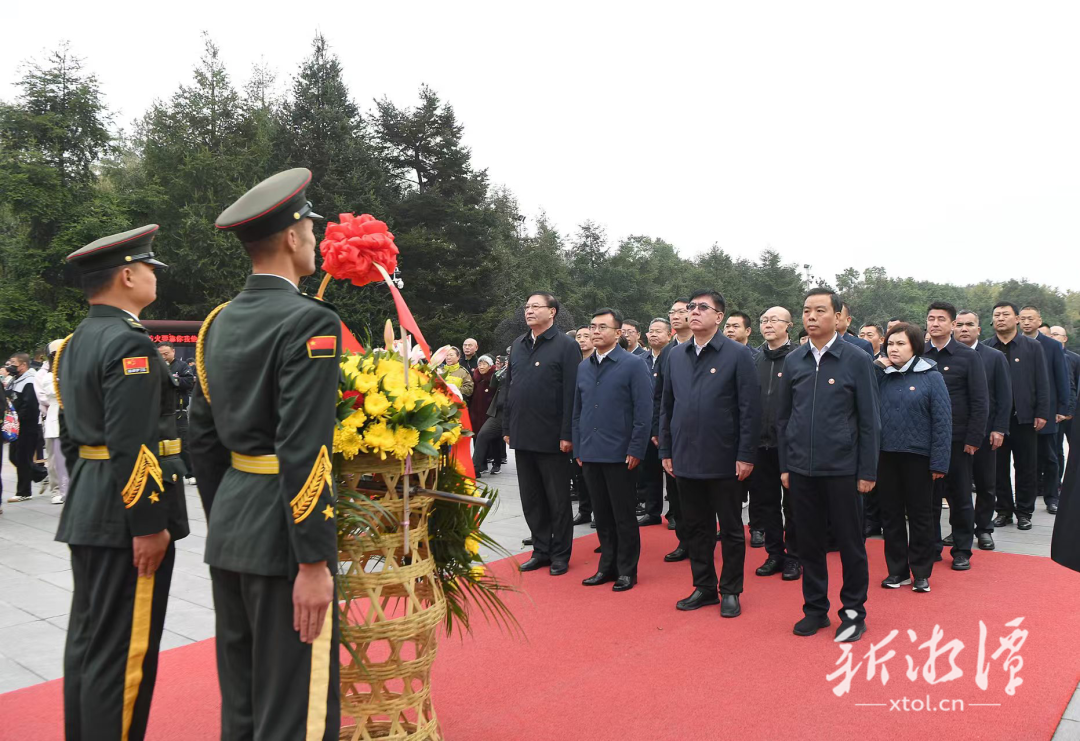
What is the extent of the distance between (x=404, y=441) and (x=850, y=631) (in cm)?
305

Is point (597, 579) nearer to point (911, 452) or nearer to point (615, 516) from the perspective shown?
point (615, 516)

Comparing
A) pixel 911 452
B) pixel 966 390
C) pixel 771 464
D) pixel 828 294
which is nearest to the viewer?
pixel 828 294

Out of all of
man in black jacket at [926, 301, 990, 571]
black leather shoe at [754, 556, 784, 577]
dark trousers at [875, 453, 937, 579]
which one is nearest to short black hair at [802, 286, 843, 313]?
dark trousers at [875, 453, 937, 579]

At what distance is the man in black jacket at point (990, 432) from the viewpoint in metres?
6.65

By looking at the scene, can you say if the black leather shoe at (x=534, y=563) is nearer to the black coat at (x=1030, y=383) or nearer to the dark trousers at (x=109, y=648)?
the dark trousers at (x=109, y=648)

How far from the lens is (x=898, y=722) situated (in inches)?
136

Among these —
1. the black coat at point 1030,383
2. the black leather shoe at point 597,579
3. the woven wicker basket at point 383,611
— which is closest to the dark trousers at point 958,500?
the black coat at point 1030,383

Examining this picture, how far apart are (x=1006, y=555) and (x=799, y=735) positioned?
3.97m

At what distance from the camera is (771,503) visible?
6395 mm

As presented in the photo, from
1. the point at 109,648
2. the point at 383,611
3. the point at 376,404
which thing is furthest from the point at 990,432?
the point at 109,648

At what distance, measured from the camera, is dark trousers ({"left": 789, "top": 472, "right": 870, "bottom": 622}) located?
4602mm

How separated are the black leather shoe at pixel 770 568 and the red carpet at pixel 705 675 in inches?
15.9

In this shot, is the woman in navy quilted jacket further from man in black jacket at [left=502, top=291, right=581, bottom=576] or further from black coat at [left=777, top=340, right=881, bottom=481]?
man in black jacket at [left=502, top=291, right=581, bottom=576]

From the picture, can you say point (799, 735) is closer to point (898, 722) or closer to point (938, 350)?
point (898, 722)
